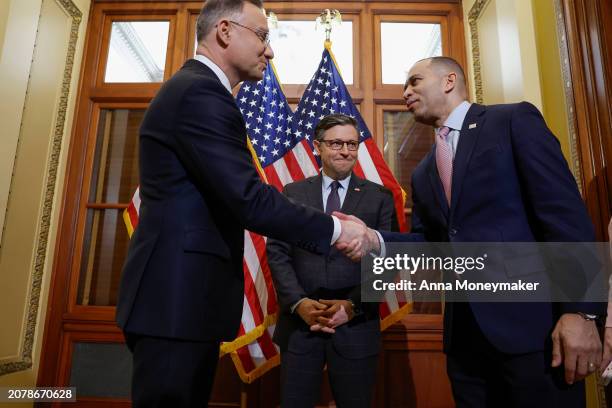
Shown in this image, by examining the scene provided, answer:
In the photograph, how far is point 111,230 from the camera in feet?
10.7

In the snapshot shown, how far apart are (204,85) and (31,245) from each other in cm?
236

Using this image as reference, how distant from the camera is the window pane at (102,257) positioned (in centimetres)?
317

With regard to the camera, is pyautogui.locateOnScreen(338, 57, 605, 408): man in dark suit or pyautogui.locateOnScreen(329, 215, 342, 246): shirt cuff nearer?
pyautogui.locateOnScreen(338, 57, 605, 408): man in dark suit

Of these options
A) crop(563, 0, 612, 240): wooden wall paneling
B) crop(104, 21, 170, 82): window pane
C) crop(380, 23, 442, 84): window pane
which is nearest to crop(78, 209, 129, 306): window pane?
crop(104, 21, 170, 82): window pane

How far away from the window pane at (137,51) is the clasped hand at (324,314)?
94.2 inches

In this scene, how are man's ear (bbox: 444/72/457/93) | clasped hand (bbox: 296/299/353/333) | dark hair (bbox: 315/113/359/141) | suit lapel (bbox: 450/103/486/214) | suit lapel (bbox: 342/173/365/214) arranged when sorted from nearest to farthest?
suit lapel (bbox: 450/103/486/214) → man's ear (bbox: 444/72/457/93) → clasped hand (bbox: 296/299/353/333) → suit lapel (bbox: 342/173/365/214) → dark hair (bbox: 315/113/359/141)

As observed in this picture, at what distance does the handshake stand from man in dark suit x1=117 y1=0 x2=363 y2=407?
19 centimetres

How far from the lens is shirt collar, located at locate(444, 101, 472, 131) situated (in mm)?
1511

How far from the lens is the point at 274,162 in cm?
287

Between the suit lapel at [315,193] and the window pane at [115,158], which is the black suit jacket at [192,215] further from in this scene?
the window pane at [115,158]

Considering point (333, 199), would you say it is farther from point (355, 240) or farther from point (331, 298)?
point (355, 240)

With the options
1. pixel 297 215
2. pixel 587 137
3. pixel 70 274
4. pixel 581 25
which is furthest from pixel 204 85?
pixel 70 274

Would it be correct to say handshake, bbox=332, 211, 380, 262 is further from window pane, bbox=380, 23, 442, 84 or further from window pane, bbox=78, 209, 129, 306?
window pane, bbox=78, 209, 129, 306

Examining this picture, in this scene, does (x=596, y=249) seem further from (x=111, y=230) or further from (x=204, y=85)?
(x=111, y=230)
